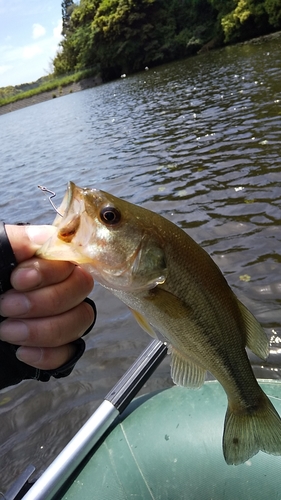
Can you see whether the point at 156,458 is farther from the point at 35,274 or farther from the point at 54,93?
the point at 54,93

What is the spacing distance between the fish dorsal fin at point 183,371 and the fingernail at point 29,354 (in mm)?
572

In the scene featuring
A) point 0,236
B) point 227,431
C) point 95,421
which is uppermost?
point 0,236

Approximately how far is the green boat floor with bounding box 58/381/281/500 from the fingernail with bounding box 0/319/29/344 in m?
1.56

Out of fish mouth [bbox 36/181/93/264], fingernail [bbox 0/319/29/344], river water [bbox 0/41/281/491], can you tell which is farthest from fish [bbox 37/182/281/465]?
river water [bbox 0/41/281/491]

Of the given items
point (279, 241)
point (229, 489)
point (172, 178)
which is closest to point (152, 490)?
point (229, 489)

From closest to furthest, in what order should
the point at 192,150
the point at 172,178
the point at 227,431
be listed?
1. the point at 227,431
2. the point at 172,178
3. the point at 192,150

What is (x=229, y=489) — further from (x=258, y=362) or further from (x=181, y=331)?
(x=258, y=362)

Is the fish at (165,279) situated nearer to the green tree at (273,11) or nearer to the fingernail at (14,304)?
the fingernail at (14,304)

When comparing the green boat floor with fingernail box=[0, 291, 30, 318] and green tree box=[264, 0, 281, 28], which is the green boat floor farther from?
green tree box=[264, 0, 281, 28]

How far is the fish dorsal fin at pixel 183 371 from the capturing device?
1.82m

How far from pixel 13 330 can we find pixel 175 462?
1658 millimetres

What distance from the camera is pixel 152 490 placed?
253 centimetres

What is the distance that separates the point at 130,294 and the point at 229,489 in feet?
5.11

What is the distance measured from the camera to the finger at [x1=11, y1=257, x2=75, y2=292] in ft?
4.78
